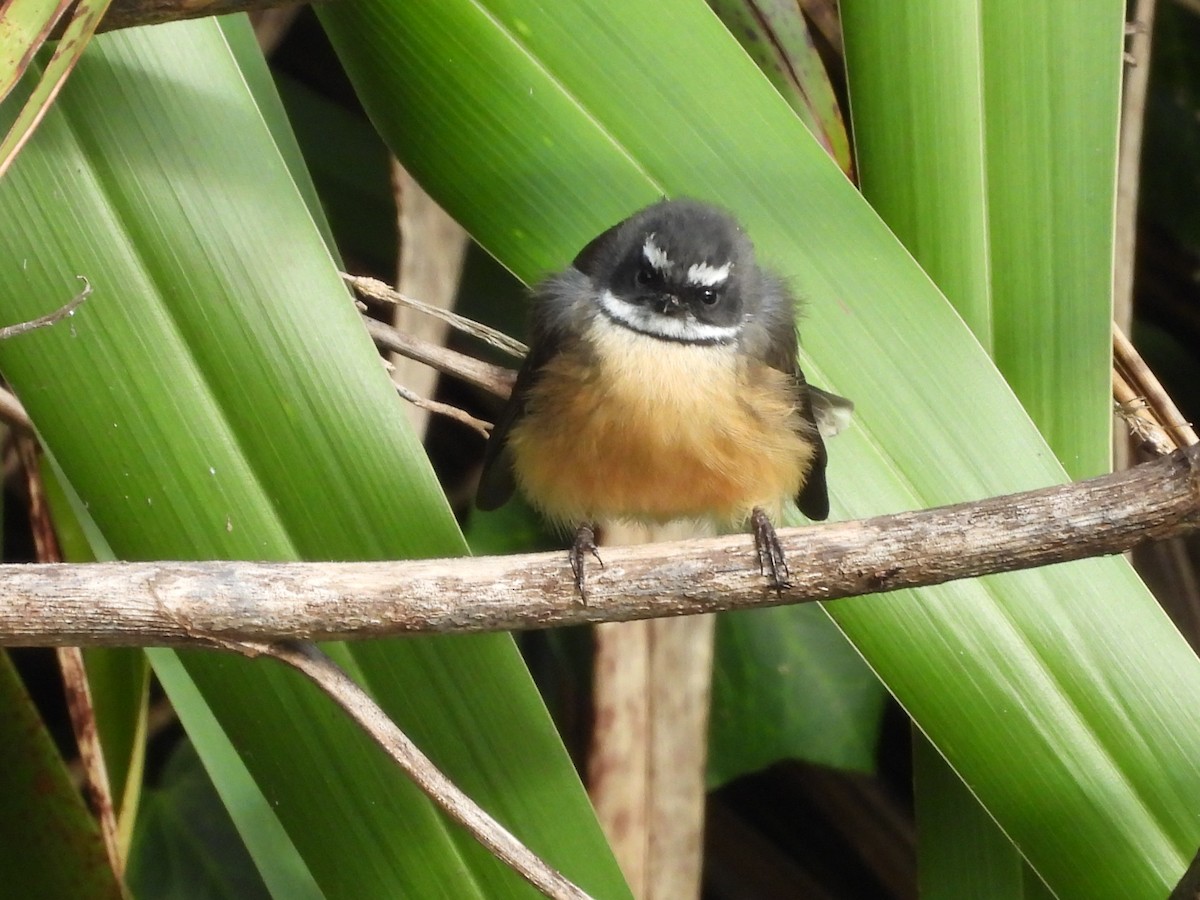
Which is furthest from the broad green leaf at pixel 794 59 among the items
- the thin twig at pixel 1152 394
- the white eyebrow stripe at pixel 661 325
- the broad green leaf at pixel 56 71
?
the broad green leaf at pixel 56 71

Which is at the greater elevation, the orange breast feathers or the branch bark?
the orange breast feathers

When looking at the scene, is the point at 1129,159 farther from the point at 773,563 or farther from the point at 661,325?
the point at 773,563

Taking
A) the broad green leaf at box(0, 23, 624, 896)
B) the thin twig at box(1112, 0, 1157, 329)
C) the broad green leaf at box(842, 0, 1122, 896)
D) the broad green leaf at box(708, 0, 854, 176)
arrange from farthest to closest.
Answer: the thin twig at box(1112, 0, 1157, 329) → the broad green leaf at box(708, 0, 854, 176) → the broad green leaf at box(842, 0, 1122, 896) → the broad green leaf at box(0, 23, 624, 896)

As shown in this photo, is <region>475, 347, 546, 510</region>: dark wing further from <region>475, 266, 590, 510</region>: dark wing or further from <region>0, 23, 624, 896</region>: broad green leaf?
<region>0, 23, 624, 896</region>: broad green leaf

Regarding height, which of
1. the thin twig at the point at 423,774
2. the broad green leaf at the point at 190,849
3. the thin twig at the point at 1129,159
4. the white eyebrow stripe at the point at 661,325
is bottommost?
the thin twig at the point at 423,774

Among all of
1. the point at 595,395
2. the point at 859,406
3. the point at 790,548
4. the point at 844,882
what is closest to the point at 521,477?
the point at 595,395

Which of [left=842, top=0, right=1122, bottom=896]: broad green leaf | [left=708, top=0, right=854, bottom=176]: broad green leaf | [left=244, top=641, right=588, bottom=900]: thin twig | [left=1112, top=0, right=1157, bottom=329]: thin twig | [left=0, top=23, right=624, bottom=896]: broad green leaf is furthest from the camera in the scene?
[left=1112, top=0, right=1157, bottom=329]: thin twig

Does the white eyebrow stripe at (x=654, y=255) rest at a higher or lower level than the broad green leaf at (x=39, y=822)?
higher

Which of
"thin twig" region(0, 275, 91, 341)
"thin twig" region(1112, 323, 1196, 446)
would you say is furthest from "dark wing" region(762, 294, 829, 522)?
"thin twig" region(0, 275, 91, 341)

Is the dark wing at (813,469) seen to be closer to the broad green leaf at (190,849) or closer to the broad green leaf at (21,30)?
the broad green leaf at (21,30)
